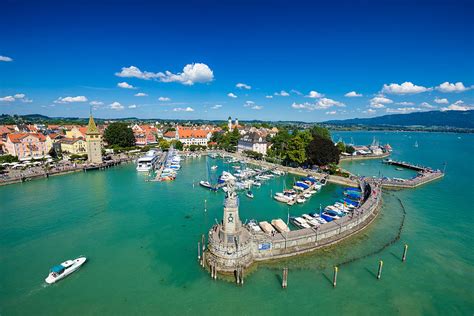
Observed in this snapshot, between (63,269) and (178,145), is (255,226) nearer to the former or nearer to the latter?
(63,269)

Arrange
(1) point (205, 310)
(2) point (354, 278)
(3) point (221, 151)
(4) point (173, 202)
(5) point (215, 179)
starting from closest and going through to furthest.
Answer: (1) point (205, 310)
(2) point (354, 278)
(4) point (173, 202)
(5) point (215, 179)
(3) point (221, 151)

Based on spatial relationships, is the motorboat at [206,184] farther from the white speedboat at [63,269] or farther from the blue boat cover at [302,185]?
the white speedboat at [63,269]

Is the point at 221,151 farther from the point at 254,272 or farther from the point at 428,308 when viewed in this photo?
the point at 428,308

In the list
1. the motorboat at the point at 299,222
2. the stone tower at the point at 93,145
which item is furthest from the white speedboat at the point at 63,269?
the stone tower at the point at 93,145

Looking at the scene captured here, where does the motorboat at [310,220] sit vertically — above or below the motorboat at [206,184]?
below

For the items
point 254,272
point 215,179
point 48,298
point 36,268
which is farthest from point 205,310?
point 215,179
